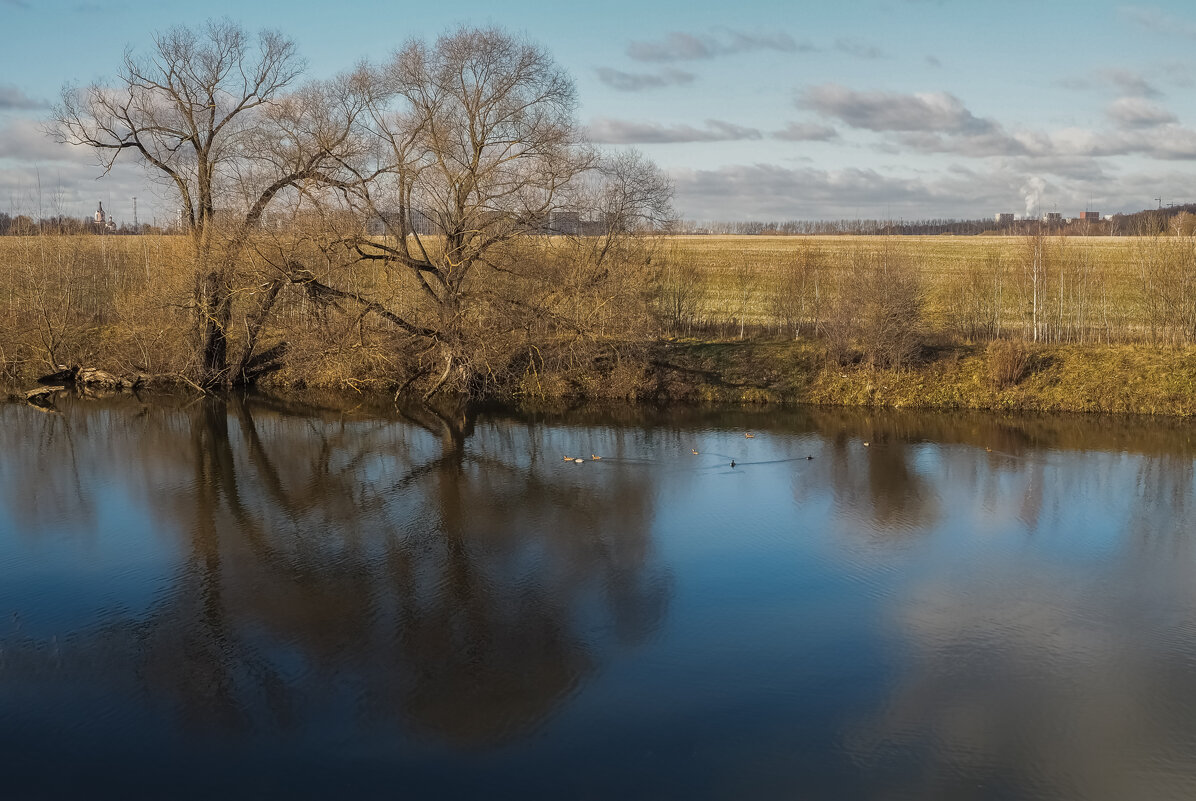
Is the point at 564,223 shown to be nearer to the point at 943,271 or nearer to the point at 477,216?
the point at 477,216

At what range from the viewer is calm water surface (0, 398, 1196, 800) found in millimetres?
9062

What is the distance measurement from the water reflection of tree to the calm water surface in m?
0.06

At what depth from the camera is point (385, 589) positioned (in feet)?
44.5

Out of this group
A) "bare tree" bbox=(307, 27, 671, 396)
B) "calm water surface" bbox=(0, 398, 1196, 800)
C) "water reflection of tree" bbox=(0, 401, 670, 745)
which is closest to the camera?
"calm water surface" bbox=(0, 398, 1196, 800)

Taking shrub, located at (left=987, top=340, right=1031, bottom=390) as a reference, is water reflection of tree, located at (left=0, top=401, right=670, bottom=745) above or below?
below

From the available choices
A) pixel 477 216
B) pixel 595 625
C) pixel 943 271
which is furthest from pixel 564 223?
pixel 943 271

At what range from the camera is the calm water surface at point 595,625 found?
9.06 meters

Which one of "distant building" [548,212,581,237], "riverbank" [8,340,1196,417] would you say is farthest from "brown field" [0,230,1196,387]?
"distant building" [548,212,581,237]

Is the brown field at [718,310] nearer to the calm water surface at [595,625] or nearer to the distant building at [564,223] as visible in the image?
the distant building at [564,223]

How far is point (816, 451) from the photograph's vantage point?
23391 mm

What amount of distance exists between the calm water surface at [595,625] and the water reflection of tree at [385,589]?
2.5 inches

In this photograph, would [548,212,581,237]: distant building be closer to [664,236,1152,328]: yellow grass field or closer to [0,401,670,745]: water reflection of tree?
[0,401,670,745]: water reflection of tree

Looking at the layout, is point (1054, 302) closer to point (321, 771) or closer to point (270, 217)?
point (270, 217)

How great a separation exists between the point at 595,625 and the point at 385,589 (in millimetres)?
3297
